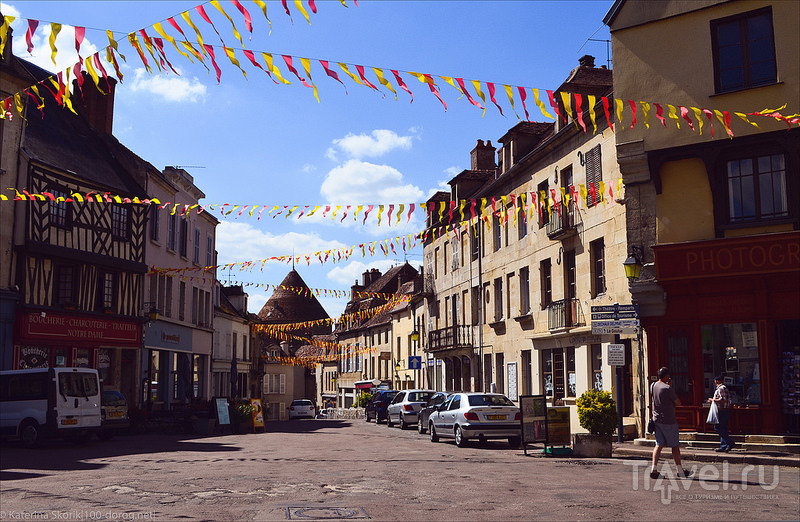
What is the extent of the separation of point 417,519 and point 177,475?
572 centimetres

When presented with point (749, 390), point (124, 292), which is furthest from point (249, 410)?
point (749, 390)

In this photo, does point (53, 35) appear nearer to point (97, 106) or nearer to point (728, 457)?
point (728, 457)

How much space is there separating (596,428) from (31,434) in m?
13.8

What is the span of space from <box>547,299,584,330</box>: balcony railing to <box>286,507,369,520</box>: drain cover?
681 inches

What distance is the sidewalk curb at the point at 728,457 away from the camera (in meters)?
15.0

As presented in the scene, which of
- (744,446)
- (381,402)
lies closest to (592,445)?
(744,446)

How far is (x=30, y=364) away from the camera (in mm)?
25469

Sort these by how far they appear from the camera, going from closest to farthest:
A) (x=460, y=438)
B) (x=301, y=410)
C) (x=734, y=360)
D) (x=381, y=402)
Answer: (x=734, y=360) → (x=460, y=438) → (x=381, y=402) → (x=301, y=410)

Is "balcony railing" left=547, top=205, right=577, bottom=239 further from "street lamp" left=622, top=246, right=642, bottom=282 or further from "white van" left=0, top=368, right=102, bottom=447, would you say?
"white van" left=0, top=368, right=102, bottom=447

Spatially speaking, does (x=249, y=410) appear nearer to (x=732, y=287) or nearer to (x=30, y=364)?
(x=30, y=364)

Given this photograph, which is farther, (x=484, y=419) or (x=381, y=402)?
(x=381, y=402)

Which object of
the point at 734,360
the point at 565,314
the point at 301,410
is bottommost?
the point at 301,410

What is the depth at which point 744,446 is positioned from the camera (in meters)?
17.3

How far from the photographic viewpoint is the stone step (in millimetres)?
16562
